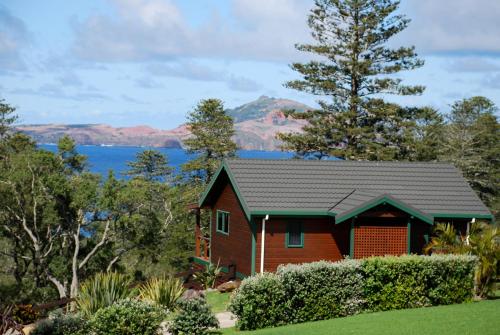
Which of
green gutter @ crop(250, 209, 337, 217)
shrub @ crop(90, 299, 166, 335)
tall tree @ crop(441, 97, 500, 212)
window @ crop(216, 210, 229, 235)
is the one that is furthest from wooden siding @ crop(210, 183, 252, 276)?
tall tree @ crop(441, 97, 500, 212)

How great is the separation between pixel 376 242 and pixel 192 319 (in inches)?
417

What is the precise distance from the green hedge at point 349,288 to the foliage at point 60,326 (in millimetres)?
3938

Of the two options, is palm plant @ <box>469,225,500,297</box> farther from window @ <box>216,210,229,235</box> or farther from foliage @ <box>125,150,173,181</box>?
foliage @ <box>125,150,173,181</box>

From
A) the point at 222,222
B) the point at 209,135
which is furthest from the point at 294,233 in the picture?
the point at 209,135

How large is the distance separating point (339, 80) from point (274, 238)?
2583 centimetres

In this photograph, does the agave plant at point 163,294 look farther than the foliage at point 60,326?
Yes

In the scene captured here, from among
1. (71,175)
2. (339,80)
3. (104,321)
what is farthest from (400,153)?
(104,321)

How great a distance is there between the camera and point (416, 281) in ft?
64.8

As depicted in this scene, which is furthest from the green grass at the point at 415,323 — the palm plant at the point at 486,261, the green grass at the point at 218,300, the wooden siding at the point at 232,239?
the wooden siding at the point at 232,239

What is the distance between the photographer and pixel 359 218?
26.0 m

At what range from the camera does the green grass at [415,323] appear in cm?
1568

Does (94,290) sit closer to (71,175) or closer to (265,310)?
(265,310)

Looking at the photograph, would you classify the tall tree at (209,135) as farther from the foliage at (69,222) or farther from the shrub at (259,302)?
the shrub at (259,302)

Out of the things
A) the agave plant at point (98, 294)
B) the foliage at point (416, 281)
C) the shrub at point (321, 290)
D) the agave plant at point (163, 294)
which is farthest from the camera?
the agave plant at point (163, 294)
